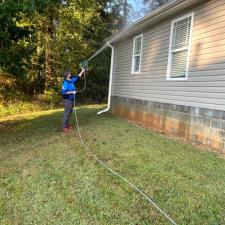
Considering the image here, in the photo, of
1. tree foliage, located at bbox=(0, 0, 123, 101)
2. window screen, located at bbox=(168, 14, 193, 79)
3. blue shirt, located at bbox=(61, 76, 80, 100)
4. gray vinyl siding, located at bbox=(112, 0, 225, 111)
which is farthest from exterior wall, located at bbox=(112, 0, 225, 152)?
tree foliage, located at bbox=(0, 0, 123, 101)

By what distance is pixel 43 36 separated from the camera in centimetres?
2061

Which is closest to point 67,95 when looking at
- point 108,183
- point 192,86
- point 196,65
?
point 192,86

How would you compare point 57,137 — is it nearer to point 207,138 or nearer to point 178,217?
point 207,138

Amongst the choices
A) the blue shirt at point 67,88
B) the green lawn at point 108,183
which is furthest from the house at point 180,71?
the blue shirt at point 67,88

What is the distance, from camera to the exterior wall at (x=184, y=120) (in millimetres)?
7266

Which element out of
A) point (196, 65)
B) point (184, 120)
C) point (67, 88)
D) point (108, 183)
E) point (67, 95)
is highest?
point (196, 65)

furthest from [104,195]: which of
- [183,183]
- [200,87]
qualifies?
[200,87]

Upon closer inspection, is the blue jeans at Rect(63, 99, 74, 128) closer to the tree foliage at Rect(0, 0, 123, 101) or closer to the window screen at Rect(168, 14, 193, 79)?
the window screen at Rect(168, 14, 193, 79)

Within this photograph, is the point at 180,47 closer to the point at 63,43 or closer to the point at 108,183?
the point at 108,183

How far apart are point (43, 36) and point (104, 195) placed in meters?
17.5

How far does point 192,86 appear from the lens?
27.2 ft

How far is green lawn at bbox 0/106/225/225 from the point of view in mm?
3934

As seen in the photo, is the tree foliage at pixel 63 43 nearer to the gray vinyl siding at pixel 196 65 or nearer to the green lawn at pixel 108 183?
the gray vinyl siding at pixel 196 65

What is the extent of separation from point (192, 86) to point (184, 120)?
2.89ft
